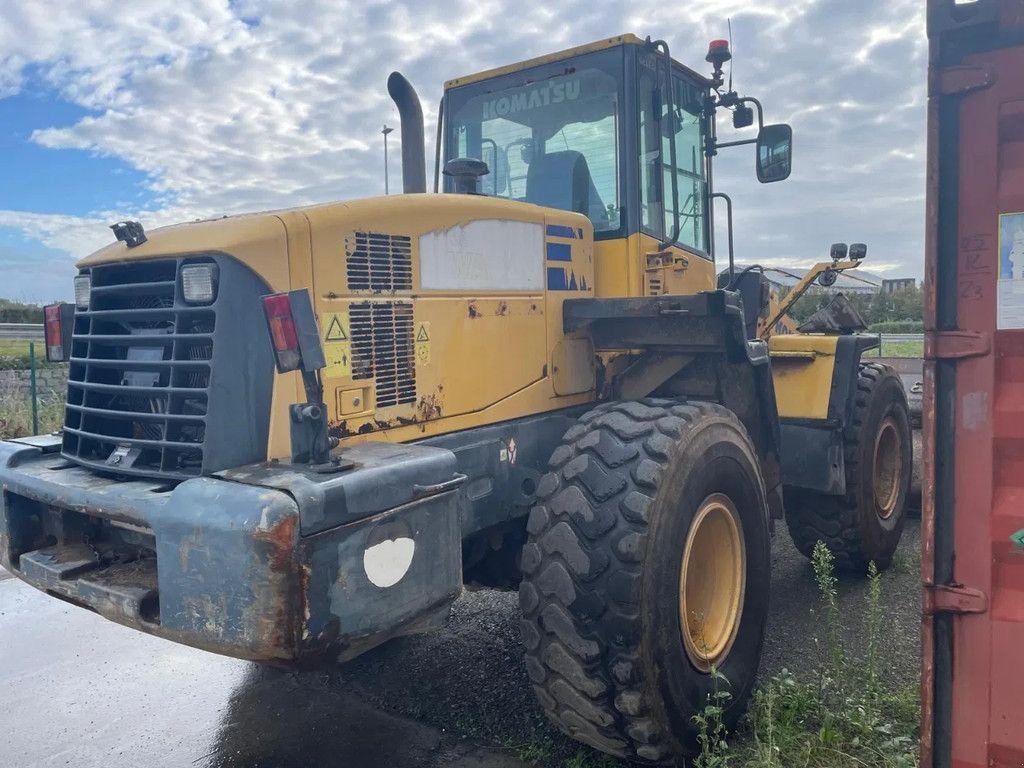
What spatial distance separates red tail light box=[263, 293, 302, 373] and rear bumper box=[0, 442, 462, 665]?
34 centimetres

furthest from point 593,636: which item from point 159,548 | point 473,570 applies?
point 159,548

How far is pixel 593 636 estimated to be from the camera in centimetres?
294

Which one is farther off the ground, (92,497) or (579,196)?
(579,196)

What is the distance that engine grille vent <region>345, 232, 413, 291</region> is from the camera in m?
2.94

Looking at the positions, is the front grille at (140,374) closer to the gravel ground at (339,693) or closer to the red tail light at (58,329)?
the red tail light at (58,329)

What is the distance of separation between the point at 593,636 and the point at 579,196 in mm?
2197

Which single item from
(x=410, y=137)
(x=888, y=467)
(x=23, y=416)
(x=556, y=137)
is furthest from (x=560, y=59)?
(x=23, y=416)

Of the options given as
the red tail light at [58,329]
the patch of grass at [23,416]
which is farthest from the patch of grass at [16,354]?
the red tail light at [58,329]

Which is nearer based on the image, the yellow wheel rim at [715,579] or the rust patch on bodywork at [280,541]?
the rust patch on bodywork at [280,541]

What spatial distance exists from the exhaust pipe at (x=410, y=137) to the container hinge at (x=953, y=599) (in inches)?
111

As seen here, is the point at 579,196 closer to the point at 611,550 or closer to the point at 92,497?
the point at 611,550

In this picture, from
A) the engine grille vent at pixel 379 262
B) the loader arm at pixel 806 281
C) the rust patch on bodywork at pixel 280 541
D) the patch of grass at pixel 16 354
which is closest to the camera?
the rust patch on bodywork at pixel 280 541

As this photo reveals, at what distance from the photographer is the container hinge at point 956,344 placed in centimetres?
232

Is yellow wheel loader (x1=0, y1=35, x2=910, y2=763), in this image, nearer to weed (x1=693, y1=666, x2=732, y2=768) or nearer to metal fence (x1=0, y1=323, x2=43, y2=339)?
weed (x1=693, y1=666, x2=732, y2=768)
